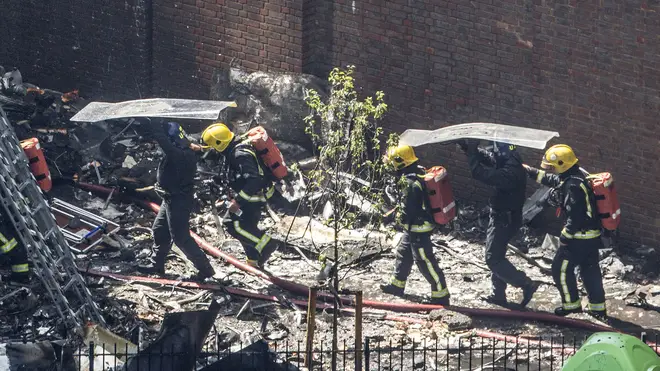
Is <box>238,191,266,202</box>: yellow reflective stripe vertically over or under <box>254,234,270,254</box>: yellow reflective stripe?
over

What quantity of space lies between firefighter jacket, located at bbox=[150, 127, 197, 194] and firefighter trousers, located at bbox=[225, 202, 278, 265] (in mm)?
655

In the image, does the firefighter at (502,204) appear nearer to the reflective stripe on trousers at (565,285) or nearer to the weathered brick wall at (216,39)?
the reflective stripe on trousers at (565,285)

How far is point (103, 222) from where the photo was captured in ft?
50.9

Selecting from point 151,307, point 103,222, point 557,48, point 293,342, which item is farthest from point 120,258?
point 557,48

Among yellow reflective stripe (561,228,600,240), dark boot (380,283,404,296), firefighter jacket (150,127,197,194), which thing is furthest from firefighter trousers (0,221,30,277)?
yellow reflective stripe (561,228,600,240)

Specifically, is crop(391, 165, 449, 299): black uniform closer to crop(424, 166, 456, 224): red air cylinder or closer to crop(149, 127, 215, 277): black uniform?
crop(424, 166, 456, 224): red air cylinder

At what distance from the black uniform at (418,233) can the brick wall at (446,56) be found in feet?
9.03

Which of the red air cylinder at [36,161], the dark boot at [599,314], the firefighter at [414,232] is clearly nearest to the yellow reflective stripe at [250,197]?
the firefighter at [414,232]

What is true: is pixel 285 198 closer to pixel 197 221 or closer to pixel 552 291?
Result: pixel 197 221

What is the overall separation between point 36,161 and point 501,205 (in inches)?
195

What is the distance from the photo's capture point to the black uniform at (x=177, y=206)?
14.3 meters

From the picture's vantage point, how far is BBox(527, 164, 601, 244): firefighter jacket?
13539 millimetres

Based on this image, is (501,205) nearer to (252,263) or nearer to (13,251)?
(252,263)

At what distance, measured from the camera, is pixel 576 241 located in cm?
1367
